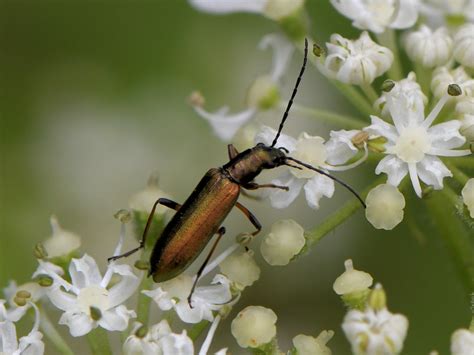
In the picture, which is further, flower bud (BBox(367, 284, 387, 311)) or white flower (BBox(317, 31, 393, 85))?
white flower (BBox(317, 31, 393, 85))

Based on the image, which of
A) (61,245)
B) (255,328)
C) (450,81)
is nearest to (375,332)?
(255,328)

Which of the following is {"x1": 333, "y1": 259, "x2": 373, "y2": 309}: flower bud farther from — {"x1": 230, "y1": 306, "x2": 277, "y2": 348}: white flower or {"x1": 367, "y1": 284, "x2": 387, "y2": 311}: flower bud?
{"x1": 230, "y1": 306, "x2": 277, "y2": 348}: white flower

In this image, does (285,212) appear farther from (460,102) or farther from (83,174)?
(460,102)

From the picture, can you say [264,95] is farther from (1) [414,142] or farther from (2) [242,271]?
(2) [242,271]

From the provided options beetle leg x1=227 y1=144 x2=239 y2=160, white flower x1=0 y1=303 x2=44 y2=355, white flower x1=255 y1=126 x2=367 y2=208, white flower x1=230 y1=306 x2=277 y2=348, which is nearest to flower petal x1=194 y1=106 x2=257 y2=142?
beetle leg x1=227 y1=144 x2=239 y2=160

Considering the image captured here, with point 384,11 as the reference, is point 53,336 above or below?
below

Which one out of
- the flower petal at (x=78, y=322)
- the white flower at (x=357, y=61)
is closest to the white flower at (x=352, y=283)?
the white flower at (x=357, y=61)
